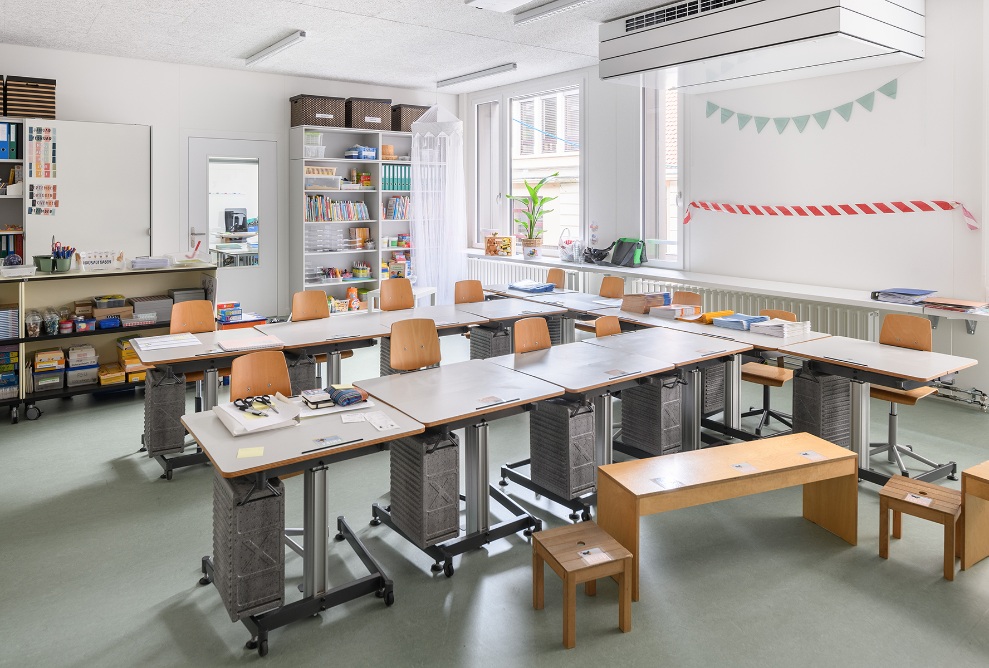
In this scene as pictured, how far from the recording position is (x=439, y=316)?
6262 mm

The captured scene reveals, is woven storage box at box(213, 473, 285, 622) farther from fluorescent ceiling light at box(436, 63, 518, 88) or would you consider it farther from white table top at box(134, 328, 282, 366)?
fluorescent ceiling light at box(436, 63, 518, 88)

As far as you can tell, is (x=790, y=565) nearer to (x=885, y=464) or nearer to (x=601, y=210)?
(x=885, y=464)

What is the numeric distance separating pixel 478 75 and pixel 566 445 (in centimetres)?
611

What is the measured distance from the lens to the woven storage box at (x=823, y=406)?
4793mm

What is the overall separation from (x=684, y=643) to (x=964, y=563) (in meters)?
1.52

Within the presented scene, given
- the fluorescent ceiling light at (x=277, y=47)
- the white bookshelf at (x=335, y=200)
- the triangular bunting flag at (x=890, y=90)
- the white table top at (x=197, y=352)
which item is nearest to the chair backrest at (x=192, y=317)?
the white table top at (x=197, y=352)

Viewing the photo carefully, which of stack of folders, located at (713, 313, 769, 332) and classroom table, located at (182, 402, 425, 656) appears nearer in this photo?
classroom table, located at (182, 402, 425, 656)

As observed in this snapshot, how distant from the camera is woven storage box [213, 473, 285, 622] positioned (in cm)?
301

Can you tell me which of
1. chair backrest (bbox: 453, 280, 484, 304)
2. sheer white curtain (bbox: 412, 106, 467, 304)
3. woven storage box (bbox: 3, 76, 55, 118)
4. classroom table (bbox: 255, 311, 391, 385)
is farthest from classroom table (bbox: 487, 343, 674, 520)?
woven storage box (bbox: 3, 76, 55, 118)

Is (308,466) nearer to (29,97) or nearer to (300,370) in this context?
(300,370)

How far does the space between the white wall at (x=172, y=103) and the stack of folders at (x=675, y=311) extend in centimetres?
530

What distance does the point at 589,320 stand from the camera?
6.63 meters

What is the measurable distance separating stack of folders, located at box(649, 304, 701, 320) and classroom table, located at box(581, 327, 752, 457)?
0.74 meters

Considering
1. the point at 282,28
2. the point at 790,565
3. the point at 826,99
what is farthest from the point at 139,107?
the point at 790,565
